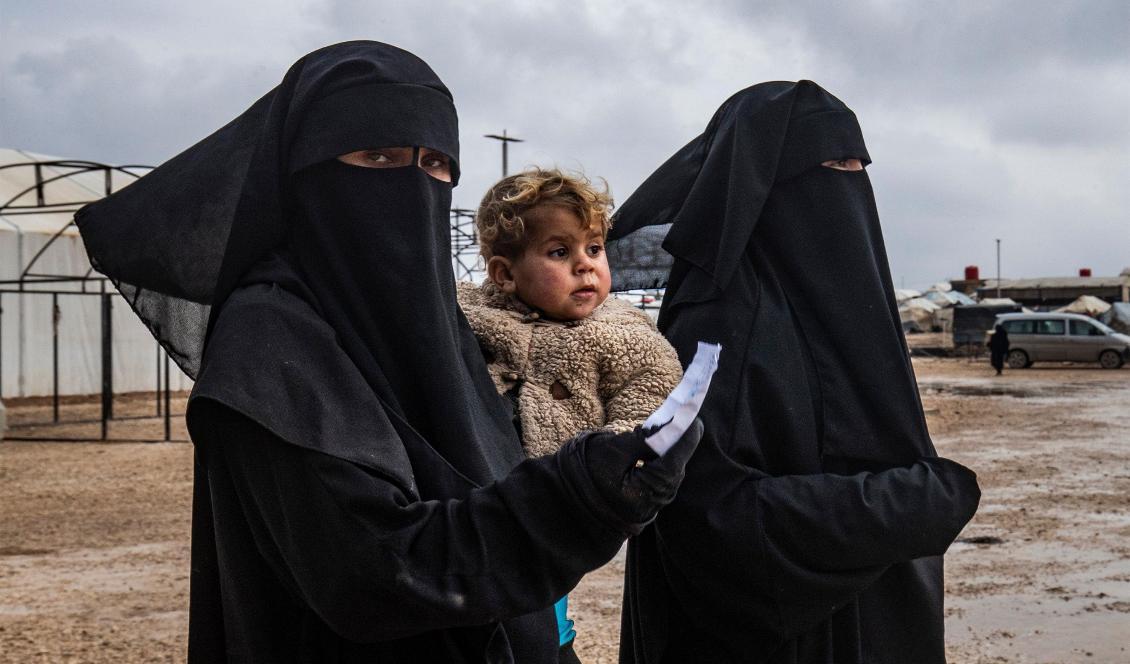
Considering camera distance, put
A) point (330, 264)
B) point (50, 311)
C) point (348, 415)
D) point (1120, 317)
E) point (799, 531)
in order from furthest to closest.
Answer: point (1120, 317) → point (50, 311) → point (799, 531) → point (330, 264) → point (348, 415)

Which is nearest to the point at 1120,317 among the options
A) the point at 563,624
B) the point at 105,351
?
the point at 105,351

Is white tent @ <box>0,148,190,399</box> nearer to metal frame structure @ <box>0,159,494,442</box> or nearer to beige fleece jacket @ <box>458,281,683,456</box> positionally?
metal frame structure @ <box>0,159,494,442</box>

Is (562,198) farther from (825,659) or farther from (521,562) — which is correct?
(825,659)

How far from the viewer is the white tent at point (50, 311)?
17.9 m

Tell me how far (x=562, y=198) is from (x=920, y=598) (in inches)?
48.7

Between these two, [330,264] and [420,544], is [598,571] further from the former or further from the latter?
[420,544]

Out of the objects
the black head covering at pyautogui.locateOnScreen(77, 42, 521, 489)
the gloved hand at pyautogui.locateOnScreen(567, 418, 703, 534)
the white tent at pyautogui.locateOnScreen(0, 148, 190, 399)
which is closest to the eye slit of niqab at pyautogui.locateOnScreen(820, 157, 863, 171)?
the black head covering at pyautogui.locateOnScreen(77, 42, 521, 489)

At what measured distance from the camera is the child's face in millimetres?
2402

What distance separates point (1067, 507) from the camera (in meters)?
9.78

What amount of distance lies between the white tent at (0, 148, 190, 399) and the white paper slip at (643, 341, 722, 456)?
17560 millimetres

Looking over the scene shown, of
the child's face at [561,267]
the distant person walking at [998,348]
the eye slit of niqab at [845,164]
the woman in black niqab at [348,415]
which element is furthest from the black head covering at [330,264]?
the distant person walking at [998,348]

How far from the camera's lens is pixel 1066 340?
28.6 m

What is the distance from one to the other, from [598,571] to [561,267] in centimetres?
536

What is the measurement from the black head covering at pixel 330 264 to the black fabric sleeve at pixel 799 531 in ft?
1.77
